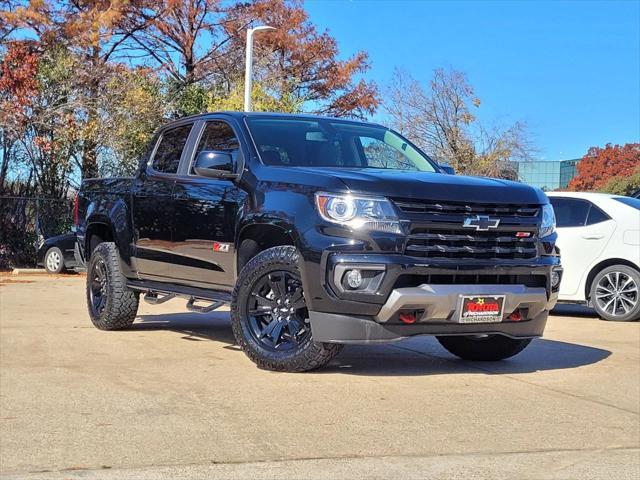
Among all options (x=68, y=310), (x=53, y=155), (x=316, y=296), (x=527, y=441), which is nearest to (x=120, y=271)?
(x=68, y=310)

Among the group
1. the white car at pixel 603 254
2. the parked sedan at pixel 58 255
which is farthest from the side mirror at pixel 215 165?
the parked sedan at pixel 58 255

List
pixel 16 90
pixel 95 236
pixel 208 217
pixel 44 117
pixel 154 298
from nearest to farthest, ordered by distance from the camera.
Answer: pixel 208 217
pixel 154 298
pixel 95 236
pixel 16 90
pixel 44 117

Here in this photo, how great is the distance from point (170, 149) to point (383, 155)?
2.11m

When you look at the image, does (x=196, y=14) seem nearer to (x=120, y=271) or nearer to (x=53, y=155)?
(x=53, y=155)

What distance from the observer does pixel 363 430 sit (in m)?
4.47

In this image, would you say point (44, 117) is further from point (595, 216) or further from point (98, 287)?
point (595, 216)

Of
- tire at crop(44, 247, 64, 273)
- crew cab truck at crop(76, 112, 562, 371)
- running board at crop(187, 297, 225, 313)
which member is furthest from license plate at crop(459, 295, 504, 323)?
tire at crop(44, 247, 64, 273)

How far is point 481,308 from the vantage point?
550 centimetres

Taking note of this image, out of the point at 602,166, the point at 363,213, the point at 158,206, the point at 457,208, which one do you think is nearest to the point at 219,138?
the point at 158,206

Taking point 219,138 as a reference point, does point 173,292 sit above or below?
below

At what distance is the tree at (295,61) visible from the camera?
1105 inches

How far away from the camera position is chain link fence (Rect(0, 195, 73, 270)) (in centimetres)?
1928

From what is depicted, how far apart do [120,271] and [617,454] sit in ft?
17.1

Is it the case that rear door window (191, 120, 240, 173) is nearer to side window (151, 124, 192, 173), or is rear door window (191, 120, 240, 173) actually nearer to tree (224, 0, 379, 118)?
side window (151, 124, 192, 173)
